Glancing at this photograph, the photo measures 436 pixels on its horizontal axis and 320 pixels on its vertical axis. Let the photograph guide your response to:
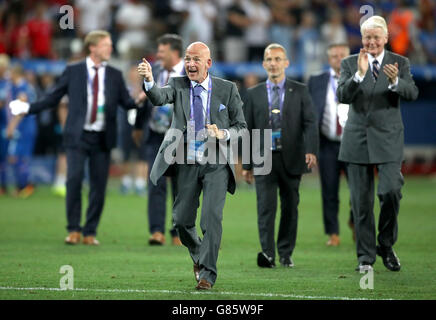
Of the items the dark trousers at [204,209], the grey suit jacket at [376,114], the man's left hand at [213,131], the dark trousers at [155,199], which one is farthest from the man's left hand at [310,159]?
the dark trousers at [155,199]

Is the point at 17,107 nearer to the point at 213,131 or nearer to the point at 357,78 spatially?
the point at 213,131

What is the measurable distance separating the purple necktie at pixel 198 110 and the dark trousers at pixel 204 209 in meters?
0.38

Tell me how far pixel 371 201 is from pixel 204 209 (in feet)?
7.52

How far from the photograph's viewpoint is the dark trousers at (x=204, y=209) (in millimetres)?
8852

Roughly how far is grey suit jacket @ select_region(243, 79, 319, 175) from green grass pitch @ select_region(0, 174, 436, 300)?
125cm

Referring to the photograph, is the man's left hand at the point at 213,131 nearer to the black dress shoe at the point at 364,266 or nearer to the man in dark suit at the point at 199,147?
the man in dark suit at the point at 199,147

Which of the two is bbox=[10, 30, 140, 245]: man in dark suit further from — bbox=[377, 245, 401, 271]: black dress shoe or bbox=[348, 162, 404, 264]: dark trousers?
bbox=[377, 245, 401, 271]: black dress shoe

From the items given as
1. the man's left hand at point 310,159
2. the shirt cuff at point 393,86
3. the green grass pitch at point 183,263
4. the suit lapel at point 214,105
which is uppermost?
the shirt cuff at point 393,86

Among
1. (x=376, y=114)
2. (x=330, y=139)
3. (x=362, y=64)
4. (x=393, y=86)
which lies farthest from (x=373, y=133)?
(x=330, y=139)

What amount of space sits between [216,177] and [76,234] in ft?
15.2

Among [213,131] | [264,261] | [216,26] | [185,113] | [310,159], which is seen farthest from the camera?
[216,26]

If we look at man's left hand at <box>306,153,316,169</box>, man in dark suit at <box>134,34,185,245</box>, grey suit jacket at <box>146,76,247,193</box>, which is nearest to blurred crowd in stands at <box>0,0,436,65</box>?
man in dark suit at <box>134,34,185,245</box>

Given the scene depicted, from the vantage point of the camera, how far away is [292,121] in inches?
437

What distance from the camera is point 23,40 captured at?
77.7 feet
